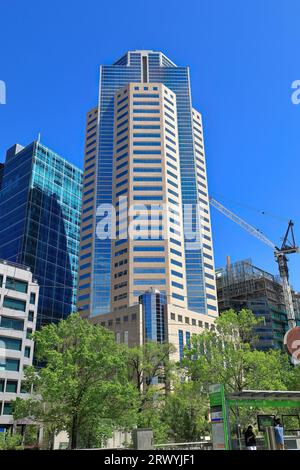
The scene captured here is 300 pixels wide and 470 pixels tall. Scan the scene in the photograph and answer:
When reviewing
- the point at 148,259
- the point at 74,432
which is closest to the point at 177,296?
the point at 148,259

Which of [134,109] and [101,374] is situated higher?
[134,109]

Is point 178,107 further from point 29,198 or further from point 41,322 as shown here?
point 41,322

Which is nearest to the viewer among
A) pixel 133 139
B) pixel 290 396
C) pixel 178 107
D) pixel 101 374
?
pixel 290 396

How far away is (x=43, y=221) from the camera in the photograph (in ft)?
487

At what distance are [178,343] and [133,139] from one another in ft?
229

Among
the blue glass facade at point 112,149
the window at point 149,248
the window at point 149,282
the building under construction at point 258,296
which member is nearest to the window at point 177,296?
the window at point 149,282

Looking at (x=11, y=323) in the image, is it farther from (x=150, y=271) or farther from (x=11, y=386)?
(x=150, y=271)

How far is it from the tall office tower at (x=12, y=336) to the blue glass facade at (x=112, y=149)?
182 feet

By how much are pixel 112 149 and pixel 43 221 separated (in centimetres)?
3518

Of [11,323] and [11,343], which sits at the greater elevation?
[11,323]

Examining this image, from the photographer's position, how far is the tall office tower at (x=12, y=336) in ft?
193

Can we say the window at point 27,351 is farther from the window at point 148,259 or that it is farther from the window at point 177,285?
the window at point 177,285
